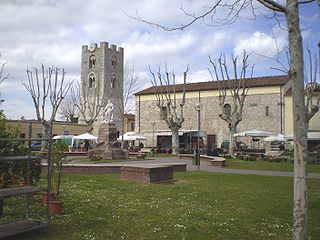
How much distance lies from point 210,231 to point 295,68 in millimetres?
3216

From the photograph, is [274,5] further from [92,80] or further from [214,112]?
[92,80]

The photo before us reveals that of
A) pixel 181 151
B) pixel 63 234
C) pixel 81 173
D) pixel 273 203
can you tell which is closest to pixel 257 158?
pixel 181 151

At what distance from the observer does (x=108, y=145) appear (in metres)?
24.3

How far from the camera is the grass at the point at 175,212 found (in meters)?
5.94

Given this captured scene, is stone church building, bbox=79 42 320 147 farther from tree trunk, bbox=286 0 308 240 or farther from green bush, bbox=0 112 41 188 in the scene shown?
tree trunk, bbox=286 0 308 240

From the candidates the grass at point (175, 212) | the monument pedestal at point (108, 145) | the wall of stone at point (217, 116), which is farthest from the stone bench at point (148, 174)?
the wall of stone at point (217, 116)

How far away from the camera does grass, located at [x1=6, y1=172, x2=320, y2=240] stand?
19.5ft

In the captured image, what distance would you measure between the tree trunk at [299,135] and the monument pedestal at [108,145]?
20.5m

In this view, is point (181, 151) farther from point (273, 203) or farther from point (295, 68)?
point (295, 68)

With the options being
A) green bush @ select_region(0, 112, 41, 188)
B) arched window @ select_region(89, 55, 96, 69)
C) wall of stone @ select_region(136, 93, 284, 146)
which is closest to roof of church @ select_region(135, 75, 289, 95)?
wall of stone @ select_region(136, 93, 284, 146)

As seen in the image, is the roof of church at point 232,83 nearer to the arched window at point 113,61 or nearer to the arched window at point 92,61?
the arched window at point 113,61

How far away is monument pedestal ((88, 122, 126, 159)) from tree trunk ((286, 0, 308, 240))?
67.4ft

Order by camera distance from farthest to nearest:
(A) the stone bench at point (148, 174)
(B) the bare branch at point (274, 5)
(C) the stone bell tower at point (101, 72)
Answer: (C) the stone bell tower at point (101, 72) < (A) the stone bench at point (148, 174) < (B) the bare branch at point (274, 5)

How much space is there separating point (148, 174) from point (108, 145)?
1232 cm
